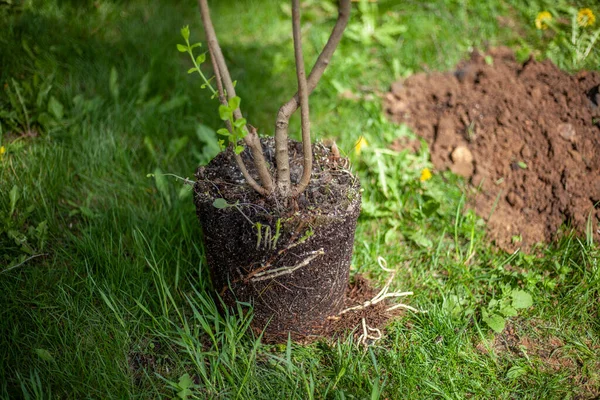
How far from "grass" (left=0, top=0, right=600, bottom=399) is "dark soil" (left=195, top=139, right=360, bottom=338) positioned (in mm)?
128

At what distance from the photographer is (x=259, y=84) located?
11.2 feet

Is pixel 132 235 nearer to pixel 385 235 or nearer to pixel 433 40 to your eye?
pixel 385 235

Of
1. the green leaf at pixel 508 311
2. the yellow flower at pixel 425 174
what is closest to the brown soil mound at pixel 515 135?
the yellow flower at pixel 425 174

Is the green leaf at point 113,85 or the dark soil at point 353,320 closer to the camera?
the dark soil at point 353,320

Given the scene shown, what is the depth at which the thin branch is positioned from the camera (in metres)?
1.54

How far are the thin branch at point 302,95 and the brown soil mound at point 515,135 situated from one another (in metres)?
1.16

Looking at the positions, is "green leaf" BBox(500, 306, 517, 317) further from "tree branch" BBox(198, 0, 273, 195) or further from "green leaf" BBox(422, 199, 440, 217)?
"tree branch" BBox(198, 0, 273, 195)

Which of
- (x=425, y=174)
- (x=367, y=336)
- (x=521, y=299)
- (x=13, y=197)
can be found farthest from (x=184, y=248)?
(x=521, y=299)

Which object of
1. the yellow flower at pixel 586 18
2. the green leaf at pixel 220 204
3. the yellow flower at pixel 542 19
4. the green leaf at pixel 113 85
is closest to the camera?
the green leaf at pixel 220 204

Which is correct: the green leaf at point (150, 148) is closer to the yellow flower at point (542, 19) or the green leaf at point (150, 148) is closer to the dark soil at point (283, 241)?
the dark soil at point (283, 241)

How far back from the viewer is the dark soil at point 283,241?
1793 mm

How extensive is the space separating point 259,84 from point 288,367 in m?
2.06

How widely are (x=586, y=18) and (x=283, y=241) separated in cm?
270

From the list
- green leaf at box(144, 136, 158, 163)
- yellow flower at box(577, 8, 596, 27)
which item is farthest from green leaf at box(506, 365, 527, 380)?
yellow flower at box(577, 8, 596, 27)
